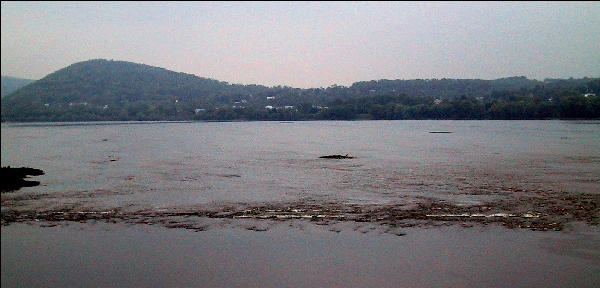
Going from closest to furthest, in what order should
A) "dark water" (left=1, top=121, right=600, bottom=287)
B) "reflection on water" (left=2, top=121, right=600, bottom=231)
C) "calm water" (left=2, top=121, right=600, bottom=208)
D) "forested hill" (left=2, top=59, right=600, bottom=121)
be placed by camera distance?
1. "dark water" (left=1, top=121, right=600, bottom=287)
2. "reflection on water" (left=2, top=121, right=600, bottom=231)
3. "calm water" (left=2, top=121, right=600, bottom=208)
4. "forested hill" (left=2, top=59, right=600, bottom=121)

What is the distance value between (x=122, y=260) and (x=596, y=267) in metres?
9.73

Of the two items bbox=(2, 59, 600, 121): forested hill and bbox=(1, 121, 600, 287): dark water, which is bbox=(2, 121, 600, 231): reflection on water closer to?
bbox=(1, 121, 600, 287): dark water

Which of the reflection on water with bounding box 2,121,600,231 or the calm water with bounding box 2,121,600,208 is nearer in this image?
the reflection on water with bounding box 2,121,600,231

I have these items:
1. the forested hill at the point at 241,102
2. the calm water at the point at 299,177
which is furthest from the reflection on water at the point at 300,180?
the forested hill at the point at 241,102

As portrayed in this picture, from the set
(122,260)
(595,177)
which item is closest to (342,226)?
(122,260)

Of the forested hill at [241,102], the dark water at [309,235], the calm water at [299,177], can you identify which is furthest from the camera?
the forested hill at [241,102]

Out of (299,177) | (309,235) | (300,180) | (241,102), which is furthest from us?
(241,102)

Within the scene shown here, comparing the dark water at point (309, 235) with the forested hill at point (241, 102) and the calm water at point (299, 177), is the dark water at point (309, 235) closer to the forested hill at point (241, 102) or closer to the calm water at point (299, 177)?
the calm water at point (299, 177)

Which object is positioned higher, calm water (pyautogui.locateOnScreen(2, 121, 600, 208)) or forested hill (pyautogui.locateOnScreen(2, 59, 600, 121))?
forested hill (pyautogui.locateOnScreen(2, 59, 600, 121))

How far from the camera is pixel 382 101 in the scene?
169 meters

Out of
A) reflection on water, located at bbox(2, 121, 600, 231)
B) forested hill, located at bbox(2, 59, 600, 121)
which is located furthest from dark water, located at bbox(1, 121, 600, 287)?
forested hill, located at bbox(2, 59, 600, 121)

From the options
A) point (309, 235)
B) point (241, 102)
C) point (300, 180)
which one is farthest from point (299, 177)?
point (241, 102)

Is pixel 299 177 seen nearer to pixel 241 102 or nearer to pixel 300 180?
pixel 300 180

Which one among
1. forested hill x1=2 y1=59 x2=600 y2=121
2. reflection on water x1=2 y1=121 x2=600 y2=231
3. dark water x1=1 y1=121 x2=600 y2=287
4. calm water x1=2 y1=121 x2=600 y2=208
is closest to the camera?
dark water x1=1 y1=121 x2=600 y2=287
